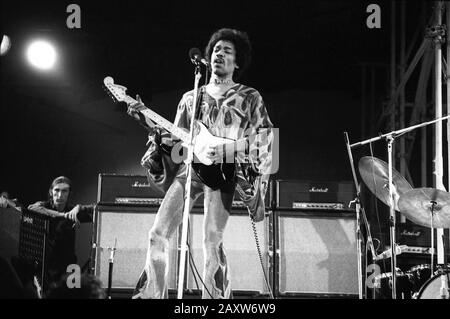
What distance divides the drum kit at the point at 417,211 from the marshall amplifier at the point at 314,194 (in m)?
0.45

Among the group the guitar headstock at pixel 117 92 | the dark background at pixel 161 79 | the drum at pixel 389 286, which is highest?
the dark background at pixel 161 79

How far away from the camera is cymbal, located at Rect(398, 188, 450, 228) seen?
5328 millimetres

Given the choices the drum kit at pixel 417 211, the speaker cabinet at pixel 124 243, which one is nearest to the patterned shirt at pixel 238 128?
the drum kit at pixel 417 211

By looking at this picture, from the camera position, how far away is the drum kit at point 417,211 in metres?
4.90

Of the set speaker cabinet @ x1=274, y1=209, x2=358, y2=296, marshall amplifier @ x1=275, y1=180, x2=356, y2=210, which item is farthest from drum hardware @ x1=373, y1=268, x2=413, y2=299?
marshall amplifier @ x1=275, y1=180, x2=356, y2=210

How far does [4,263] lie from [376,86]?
6169 millimetres

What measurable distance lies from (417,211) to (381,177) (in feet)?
1.40

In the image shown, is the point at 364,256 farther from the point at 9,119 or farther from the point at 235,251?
the point at 9,119

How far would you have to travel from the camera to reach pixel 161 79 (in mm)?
8055

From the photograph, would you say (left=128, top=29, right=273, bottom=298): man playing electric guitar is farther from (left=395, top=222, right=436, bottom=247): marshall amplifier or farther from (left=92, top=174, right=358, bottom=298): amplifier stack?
(left=395, top=222, right=436, bottom=247): marshall amplifier

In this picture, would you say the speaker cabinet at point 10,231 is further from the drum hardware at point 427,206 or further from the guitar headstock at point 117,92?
the drum hardware at point 427,206

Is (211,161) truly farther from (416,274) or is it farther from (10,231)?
(416,274)

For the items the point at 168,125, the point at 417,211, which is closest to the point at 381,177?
the point at 417,211

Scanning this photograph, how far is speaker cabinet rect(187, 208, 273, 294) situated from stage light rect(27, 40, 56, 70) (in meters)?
2.60
